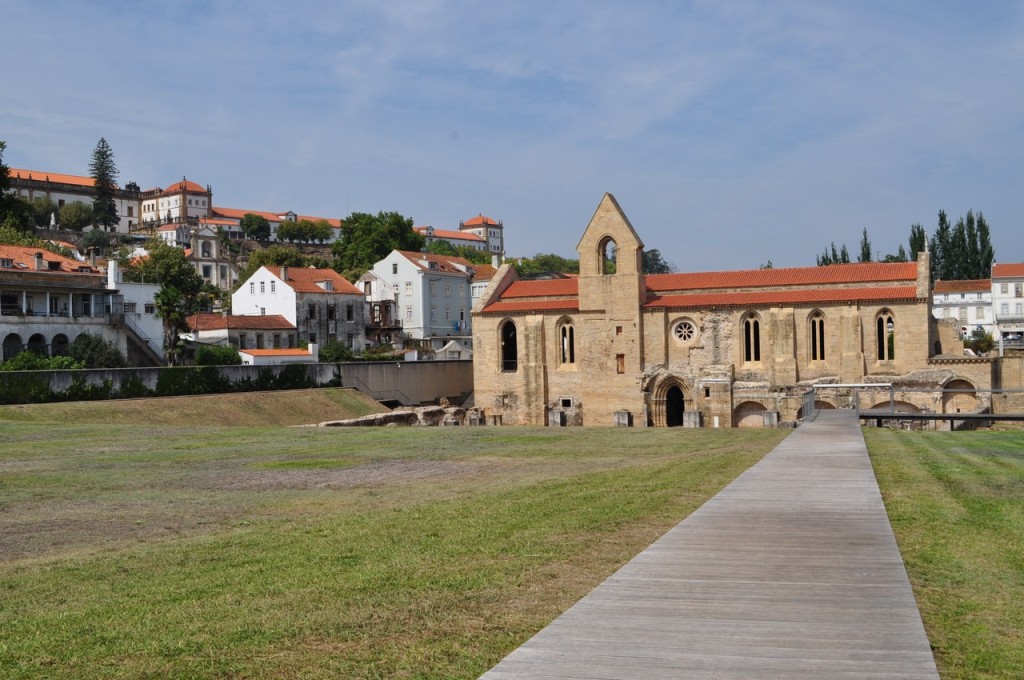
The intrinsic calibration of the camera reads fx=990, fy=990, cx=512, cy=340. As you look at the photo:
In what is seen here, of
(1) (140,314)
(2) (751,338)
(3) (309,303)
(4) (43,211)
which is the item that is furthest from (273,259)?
(2) (751,338)

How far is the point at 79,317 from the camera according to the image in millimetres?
62125

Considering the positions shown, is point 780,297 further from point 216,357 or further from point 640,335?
point 216,357

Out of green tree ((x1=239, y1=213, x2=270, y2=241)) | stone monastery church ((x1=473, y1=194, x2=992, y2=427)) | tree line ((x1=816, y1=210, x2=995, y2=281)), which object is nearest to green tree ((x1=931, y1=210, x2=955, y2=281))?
tree line ((x1=816, y1=210, x2=995, y2=281))

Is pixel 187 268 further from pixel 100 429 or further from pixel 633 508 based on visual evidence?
pixel 633 508

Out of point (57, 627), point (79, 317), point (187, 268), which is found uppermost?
point (187, 268)

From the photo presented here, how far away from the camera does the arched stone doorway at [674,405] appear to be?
64500mm

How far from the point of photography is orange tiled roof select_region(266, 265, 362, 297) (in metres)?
89.3

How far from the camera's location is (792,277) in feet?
207

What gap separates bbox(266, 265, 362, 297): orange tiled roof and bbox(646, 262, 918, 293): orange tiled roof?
34.7 m

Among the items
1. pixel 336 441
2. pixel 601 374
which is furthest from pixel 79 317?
pixel 336 441

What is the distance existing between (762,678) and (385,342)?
9380 cm

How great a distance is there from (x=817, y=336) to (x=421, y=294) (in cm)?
5141

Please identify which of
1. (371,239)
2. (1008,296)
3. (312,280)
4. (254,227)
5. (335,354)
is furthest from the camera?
(254,227)

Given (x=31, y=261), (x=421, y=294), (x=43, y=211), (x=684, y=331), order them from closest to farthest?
(x=31, y=261) → (x=684, y=331) → (x=421, y=294) → (x=43, y=211)
